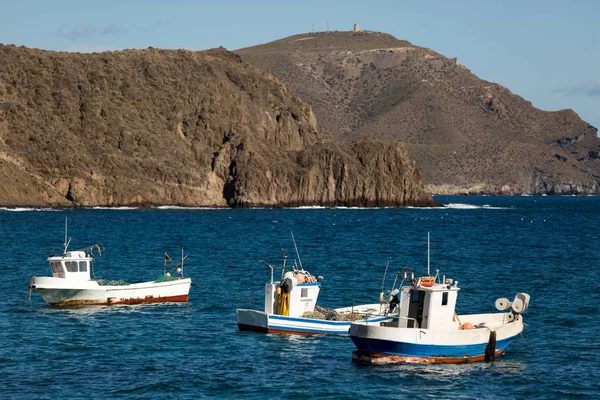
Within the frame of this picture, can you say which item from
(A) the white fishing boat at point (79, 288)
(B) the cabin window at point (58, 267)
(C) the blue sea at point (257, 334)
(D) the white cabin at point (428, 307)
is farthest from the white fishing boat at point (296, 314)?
(B) the cabin window at point (58, 267)

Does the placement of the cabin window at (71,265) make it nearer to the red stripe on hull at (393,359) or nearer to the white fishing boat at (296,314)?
the white fishing boat at (296,314)

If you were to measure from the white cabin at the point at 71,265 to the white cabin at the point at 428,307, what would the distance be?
21402mm

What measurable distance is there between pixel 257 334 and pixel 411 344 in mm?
9576

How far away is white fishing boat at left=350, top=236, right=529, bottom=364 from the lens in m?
38.2

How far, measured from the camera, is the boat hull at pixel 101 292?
5316 cm

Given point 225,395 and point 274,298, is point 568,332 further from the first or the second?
point 225,395

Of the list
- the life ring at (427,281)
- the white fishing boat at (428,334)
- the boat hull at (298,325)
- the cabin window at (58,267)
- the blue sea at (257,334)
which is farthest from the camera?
the cabin window at (58,267)

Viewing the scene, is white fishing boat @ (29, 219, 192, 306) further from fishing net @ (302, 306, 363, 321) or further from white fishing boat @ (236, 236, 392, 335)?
fishing net @ (302, 306, 363, 321)

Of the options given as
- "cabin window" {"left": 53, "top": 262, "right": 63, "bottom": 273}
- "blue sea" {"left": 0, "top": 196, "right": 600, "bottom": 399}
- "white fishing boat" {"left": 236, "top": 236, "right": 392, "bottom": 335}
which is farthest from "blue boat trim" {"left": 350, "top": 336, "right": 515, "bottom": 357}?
"cabin window" {"left": 53, "top": 262, "right": 63, "bottom": 273}

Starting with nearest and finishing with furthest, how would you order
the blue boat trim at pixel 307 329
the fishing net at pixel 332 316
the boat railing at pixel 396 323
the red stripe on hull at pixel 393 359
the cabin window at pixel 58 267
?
the red stripe on hull at pixel 393 359 < the boat railing at pixel 396 323 < the blue boat trim at pixel 307 329 < the fishing net at pixel 332 316 < the cabin window at pixel 58 267

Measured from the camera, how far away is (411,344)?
3828cm

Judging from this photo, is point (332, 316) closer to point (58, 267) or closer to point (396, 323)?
point (396, 323)

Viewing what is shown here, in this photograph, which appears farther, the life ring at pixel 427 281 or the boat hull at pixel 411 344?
the life ring at pixel 427 281

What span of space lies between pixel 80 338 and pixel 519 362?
19.5m
